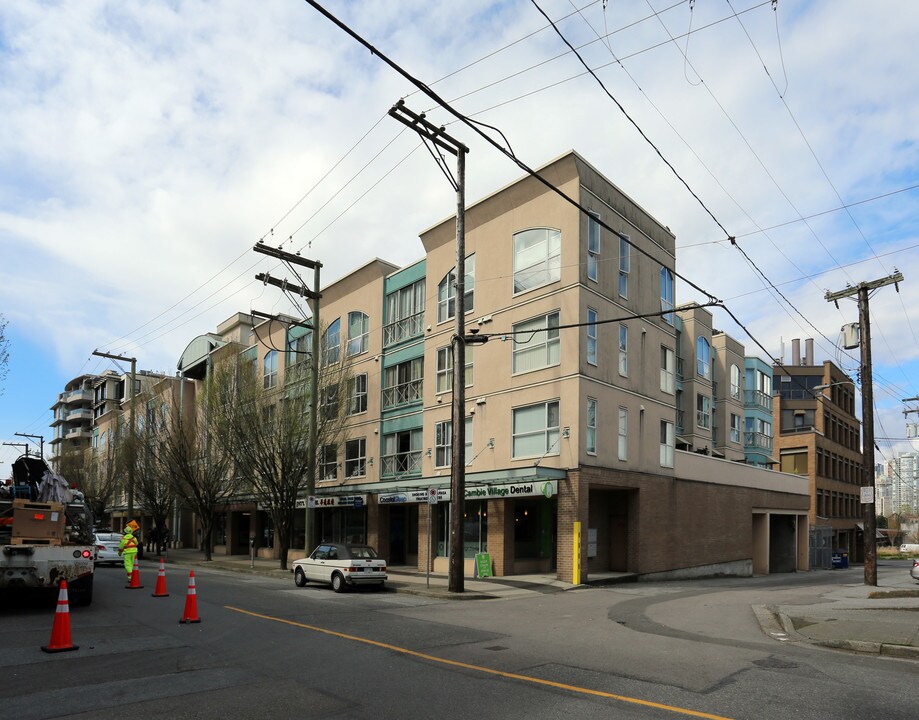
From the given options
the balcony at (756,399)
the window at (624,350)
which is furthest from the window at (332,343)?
the balcony at (756,399)

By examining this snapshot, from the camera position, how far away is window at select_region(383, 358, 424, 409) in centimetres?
3128

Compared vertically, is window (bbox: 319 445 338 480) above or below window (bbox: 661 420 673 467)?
below

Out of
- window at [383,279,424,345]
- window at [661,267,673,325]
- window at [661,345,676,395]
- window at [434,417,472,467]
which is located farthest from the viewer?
window at [383,279,424,345]

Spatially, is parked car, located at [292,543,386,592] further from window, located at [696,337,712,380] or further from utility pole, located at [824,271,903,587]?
window, located at [696,337,712,380]

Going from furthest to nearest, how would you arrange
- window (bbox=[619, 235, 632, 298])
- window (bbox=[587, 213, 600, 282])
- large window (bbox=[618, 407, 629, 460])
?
1. window (bbox=[619, 235, 632, 298])
2. large window (bbox=[618, 407, 629, 460])
3. window (bbox=[587, 213, 600, 282])

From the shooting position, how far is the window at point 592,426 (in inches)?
972

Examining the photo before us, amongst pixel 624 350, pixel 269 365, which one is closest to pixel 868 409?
pixel 624 350

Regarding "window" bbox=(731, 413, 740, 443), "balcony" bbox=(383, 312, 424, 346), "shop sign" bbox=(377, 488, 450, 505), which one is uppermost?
"balcony" bbox=(383, 312, 424, 346)

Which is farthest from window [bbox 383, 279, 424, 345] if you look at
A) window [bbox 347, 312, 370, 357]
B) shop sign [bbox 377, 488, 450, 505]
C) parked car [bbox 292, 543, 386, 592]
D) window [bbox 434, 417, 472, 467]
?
parked car [bbox 292, 543, 386, 592]

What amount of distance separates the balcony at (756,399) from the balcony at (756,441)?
6.30 feet

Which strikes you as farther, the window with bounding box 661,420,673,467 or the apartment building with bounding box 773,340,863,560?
the apartment building with bounding box 773,340,863,560

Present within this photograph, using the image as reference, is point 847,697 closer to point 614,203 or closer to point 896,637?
point 896,637

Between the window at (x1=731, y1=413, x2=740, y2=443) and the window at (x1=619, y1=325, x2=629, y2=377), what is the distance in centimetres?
2015

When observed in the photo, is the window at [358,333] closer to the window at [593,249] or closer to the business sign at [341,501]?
the business sign at [341,501]
